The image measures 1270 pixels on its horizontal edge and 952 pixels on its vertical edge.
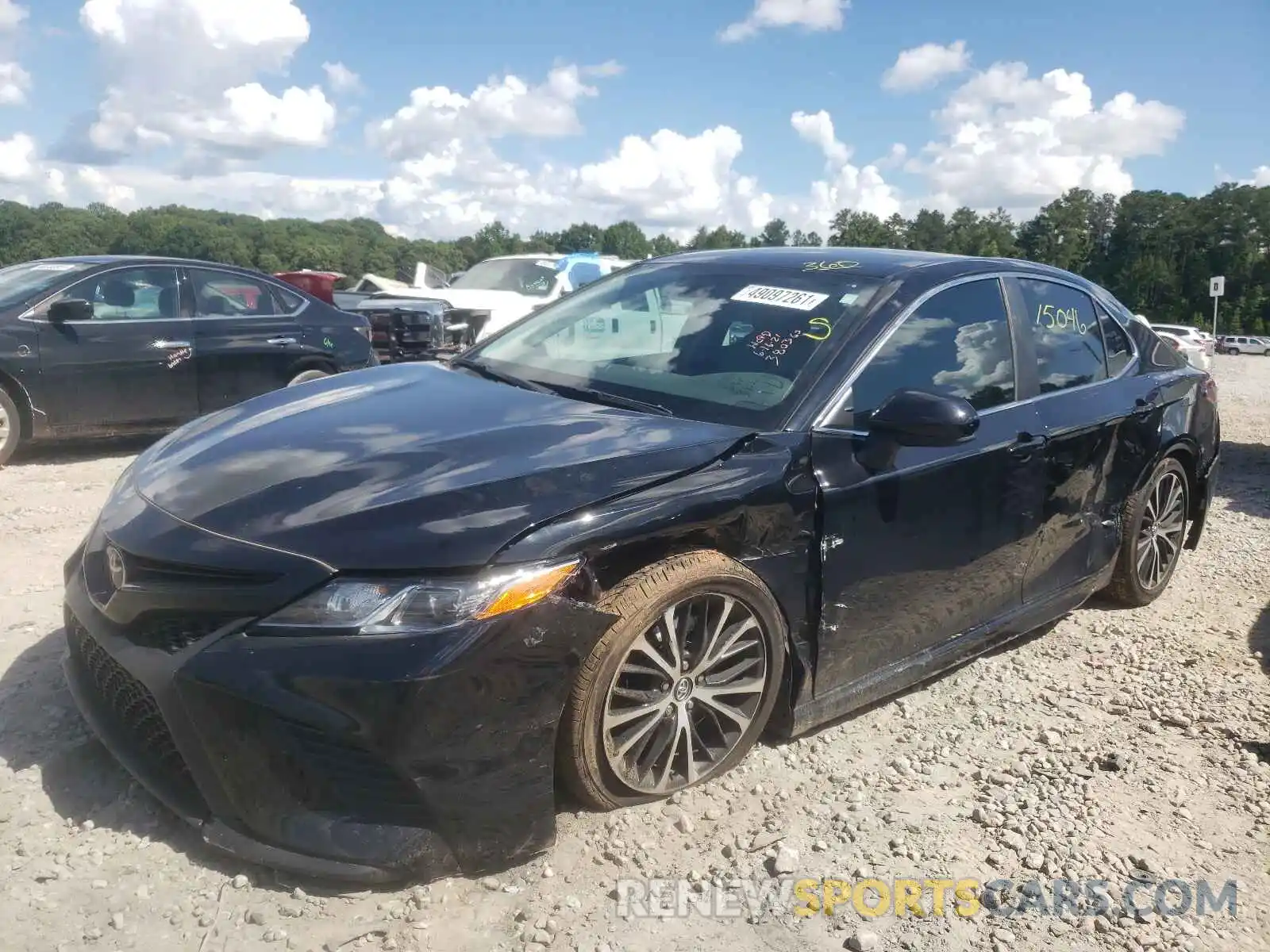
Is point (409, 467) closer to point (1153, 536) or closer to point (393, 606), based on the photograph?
point (393, 606)

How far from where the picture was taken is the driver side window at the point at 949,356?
308 cm

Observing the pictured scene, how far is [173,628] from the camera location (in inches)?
88.7

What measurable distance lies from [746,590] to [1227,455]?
804 cm

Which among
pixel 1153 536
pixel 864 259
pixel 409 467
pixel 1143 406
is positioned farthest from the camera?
pixel 1153 536

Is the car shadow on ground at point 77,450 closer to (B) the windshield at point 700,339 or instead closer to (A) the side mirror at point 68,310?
(A) the side mirror at point 68,310

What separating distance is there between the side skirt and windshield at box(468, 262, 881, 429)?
879 mm

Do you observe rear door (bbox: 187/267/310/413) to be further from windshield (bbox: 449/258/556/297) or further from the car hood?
windshield (bbox: 449/258/556/297)

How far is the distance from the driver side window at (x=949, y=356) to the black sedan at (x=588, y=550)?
0.01 m

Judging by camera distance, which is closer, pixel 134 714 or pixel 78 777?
pixel 134 714

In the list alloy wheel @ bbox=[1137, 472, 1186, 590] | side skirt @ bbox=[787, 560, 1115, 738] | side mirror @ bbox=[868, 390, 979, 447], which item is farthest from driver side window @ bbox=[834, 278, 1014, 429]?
alloy wheel @ bbox=[1137, 472, 1186, 590]

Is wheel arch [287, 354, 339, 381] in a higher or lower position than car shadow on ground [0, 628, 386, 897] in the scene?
higher

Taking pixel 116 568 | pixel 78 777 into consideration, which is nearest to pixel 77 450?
pixel 78 777

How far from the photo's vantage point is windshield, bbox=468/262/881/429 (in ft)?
10.1

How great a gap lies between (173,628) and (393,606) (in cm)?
53
